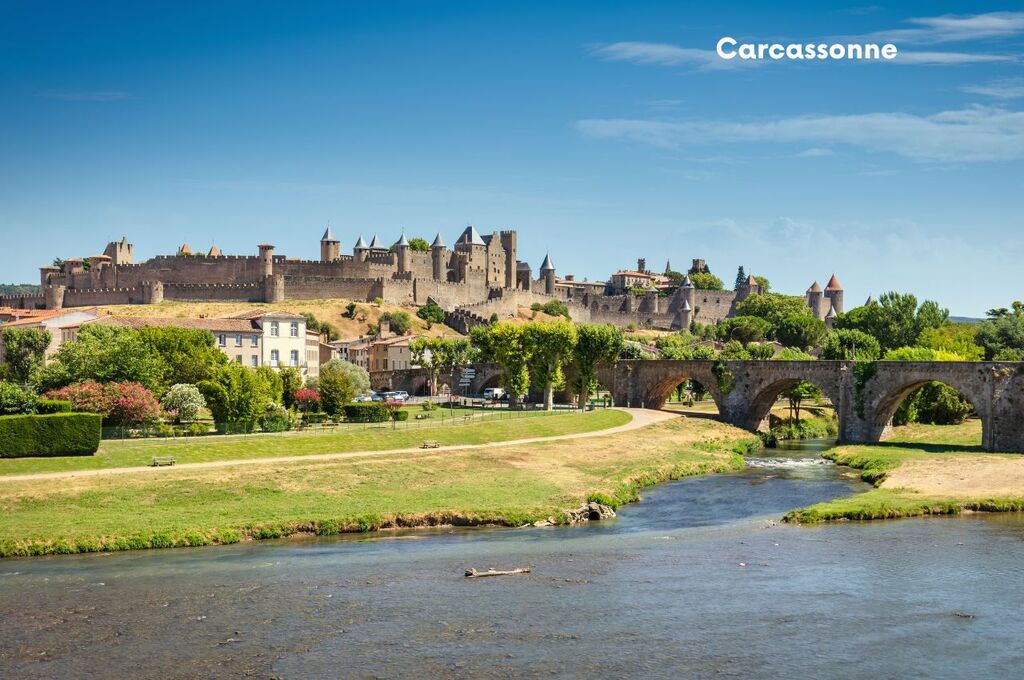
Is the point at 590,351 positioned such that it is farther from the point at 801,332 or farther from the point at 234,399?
the point at 801,332

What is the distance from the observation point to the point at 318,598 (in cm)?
2823

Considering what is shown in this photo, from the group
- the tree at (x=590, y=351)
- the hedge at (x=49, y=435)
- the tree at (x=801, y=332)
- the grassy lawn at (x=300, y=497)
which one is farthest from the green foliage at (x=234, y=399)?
the tree at (x=801, y=332)

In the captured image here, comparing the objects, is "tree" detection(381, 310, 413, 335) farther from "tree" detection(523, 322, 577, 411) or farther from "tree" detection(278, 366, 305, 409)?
"tree" detection(278, 366, 305, 409)

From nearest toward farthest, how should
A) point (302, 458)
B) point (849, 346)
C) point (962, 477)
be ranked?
point (302, 458)
point (962, 477)
point (849, 346)

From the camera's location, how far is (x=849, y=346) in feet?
323

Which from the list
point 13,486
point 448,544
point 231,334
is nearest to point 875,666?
point 448,544

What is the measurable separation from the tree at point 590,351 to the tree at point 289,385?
65.3ft

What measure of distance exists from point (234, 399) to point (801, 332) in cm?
9570

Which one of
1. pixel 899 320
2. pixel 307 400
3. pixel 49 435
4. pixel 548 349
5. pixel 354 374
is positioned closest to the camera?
pixel 49 435

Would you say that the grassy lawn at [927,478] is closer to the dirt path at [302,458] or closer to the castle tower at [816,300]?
the dirt path at [302,458]

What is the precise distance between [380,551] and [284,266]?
111m

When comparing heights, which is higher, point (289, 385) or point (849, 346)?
point (849, 346)

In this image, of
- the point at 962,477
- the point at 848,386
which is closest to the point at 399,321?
the point at 848,386

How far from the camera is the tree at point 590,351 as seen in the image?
79125 millimetres
